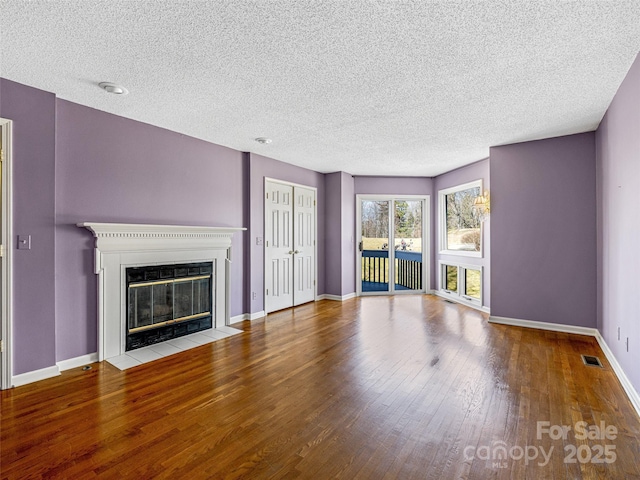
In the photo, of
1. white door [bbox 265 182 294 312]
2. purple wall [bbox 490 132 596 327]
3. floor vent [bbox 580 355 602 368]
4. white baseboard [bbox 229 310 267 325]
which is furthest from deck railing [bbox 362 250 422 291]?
floor vent [bbox 580 355 602 368]

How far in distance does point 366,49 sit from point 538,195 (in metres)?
3.35

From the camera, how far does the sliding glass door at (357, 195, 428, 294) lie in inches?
272

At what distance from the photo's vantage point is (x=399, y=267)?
7.05 m

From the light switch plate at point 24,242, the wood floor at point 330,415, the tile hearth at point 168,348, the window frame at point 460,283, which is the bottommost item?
the wood floor at point 330,415

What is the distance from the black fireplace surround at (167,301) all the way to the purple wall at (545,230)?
13.0ft

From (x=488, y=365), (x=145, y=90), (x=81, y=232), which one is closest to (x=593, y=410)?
(x=488, y=365)

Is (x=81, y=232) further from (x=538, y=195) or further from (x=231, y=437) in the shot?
(x=538, y=195)

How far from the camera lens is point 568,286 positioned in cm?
414

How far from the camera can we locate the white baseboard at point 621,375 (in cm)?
238

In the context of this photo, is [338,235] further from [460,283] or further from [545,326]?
[545,326]

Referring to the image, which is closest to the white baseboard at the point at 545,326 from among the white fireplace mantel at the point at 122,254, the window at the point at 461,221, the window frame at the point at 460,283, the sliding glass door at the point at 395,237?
the window frame at the point at 460,283

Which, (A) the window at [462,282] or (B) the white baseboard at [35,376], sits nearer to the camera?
(B) the white baseboard at [35,376]

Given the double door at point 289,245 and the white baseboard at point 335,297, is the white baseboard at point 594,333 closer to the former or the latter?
the white baseboard at point 335,297

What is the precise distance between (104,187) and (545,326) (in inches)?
215
